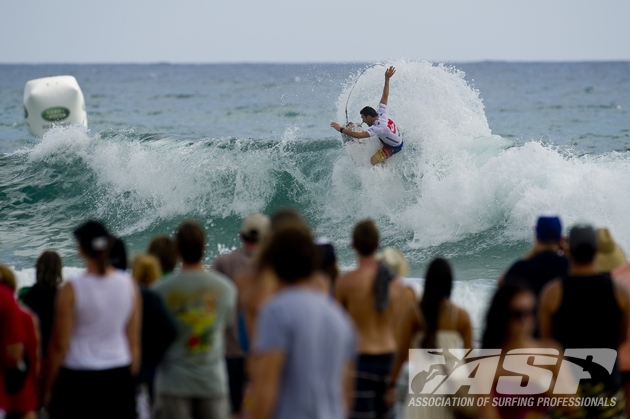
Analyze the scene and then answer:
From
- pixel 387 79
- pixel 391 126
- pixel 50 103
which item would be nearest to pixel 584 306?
pixel 387 79

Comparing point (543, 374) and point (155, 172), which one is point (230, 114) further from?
point (543, 374)

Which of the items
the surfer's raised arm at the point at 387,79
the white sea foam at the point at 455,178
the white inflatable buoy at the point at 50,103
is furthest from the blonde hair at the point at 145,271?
the white inflatable buoy at the point at 50,103

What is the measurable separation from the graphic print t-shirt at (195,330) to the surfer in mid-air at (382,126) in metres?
6.66

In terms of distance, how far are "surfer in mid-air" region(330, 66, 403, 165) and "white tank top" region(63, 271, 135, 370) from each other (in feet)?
23.0

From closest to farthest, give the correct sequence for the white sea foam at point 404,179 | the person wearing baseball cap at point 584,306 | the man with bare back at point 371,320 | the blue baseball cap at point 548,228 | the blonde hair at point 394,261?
the person wearing baseball cap at point 584,306 < the man with bare back at point 371,320 < the blue baseball cap at point 548,228 < the blonde hair at point 394,261 < the white sea foam at point 404,179

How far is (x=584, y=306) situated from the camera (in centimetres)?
385

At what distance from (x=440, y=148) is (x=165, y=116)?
26.9 metres

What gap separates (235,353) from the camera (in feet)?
15.6

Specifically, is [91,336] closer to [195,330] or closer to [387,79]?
[195,330]

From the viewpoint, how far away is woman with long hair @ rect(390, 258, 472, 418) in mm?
3887

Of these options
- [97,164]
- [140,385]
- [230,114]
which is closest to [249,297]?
[140,385]

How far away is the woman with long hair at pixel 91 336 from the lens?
3721 mm

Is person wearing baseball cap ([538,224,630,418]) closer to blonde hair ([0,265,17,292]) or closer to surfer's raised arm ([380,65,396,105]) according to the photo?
blonde hair ([0,265,17,292])

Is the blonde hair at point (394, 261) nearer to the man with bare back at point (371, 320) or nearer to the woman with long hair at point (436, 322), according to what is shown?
the man with bare back at point (371, 320)
